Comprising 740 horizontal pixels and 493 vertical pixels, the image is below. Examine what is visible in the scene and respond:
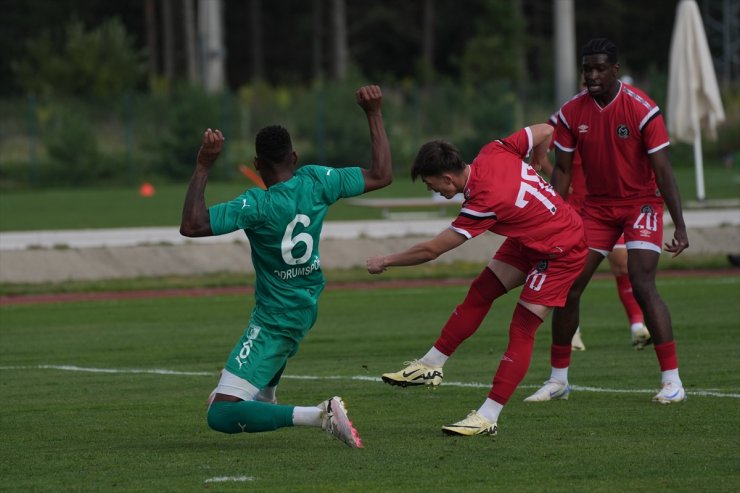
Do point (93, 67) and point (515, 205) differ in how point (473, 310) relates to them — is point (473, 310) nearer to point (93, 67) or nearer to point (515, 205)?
point (515, 205)

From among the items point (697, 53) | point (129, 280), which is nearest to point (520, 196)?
point (129, 280)

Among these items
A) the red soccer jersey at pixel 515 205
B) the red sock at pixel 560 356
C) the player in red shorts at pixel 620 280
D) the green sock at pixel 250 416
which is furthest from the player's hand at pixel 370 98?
the player in red shorts at pixel 620 280

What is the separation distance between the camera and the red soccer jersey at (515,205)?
801 centimetres

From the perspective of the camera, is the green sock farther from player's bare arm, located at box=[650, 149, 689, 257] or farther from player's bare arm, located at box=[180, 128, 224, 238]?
player's bare arm, located at box=[650, 149, 689, 257]

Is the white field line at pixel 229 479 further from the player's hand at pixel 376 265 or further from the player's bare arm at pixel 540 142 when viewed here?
the player's bare arm at pixel 540 142

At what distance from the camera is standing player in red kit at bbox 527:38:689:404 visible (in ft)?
30.1

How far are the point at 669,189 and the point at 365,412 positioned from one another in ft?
8.28

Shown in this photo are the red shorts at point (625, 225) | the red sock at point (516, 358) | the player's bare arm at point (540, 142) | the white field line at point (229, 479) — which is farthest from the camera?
the red shorts at point (625, 225)

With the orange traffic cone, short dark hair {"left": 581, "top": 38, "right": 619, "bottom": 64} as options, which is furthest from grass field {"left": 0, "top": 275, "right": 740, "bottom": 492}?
the orange traffic cone

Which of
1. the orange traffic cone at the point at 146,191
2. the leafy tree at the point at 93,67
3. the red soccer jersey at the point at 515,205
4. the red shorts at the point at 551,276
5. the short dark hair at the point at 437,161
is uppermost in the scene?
the leafy tree at the point at 93,67

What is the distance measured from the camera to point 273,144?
746cm

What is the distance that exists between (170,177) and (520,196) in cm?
3363

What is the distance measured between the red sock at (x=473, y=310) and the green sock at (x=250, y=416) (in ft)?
5.13

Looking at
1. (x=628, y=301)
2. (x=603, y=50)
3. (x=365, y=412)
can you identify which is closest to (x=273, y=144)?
(x=365, y=412)
